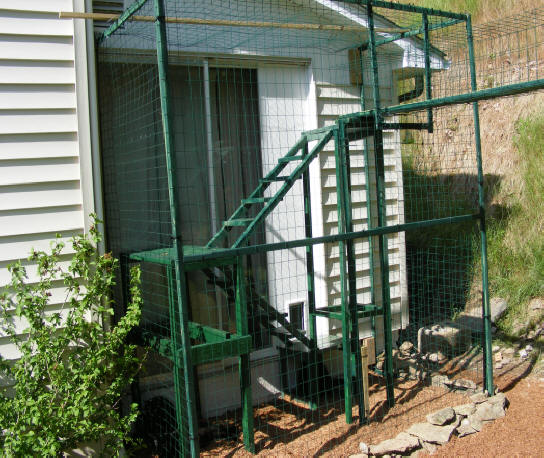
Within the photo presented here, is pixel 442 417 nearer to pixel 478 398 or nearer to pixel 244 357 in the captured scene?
pixel 478 398

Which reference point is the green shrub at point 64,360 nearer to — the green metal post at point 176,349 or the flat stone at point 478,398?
the green metal post at point 176,349

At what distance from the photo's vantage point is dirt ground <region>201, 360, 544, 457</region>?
4.57 m

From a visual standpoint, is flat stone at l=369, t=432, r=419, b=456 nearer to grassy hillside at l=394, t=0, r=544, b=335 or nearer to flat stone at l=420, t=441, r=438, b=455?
flat stone at l=420, t=441, r=438, b=455

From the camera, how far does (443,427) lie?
4.79 m

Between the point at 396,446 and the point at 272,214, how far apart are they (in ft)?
7.69

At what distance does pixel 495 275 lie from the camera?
758 centimetres

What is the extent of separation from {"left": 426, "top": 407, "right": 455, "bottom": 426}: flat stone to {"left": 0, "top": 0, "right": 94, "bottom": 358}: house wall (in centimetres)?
308

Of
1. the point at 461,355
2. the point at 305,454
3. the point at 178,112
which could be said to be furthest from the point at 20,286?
the point at 461,355

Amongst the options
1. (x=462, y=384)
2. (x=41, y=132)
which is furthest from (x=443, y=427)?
(x=41, y=132)

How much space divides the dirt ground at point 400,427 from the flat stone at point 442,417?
0.52 feet

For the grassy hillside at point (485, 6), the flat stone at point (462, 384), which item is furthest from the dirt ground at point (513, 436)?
the grassy hillside at point (485, 6)

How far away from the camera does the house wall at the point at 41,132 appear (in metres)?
4.02

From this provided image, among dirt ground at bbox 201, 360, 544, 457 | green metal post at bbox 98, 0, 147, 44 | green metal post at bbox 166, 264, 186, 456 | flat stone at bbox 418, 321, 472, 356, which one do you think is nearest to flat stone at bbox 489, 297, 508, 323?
flat stone at bbox 418, 321, 472, 356

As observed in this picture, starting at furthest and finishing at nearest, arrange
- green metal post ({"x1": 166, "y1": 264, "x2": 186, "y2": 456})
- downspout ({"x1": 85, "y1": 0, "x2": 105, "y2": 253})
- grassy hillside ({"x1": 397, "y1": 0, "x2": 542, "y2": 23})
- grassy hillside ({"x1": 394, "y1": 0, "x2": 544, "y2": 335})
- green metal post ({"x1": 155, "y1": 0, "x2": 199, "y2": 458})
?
1. grassy hillside ({"x1": 397, "y1": 0, "x2": 542, "y2": 23})
2. grassy hillside ({"x1": 394, "y1": 0, "x2": 544, "y2": 335})
3. downspout ({"x1": 85, "y1": 0, "x2": 105, "y2": 253})
4. green metal post ({"x1": 166, "y1": 264, "x2": 186, "y2": 456})
5. green metal post ({"x1": 155, "y1": 0, "x2": 199, "y2": 458})
